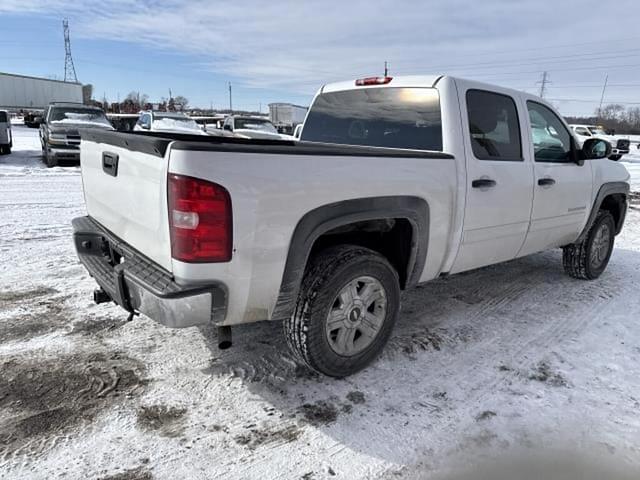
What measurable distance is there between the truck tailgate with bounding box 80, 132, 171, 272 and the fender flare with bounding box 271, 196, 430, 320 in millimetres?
644

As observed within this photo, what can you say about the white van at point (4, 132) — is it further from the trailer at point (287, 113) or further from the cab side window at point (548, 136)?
the trailer at point (287, 113)

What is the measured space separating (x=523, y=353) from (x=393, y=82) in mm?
2385

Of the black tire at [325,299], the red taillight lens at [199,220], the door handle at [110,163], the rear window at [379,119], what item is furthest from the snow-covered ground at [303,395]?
the rear window at [379,119]

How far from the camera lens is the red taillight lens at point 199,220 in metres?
2.21

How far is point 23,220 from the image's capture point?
6.98m

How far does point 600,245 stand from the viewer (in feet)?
17.7

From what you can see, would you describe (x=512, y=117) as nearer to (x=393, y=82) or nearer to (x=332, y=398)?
(x=393, y=82)

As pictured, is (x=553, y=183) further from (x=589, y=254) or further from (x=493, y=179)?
(x=589, y=254)

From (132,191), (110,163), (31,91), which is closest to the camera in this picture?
(132,191)

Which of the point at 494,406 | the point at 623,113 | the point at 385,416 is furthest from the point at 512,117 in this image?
the point at 623,113

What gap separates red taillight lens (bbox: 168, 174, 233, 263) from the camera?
7.25 ft

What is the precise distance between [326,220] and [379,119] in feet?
5.48

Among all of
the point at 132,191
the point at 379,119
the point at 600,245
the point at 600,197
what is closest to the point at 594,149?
the point at 600,197

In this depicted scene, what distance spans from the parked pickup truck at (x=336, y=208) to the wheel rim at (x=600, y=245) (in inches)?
27.5
